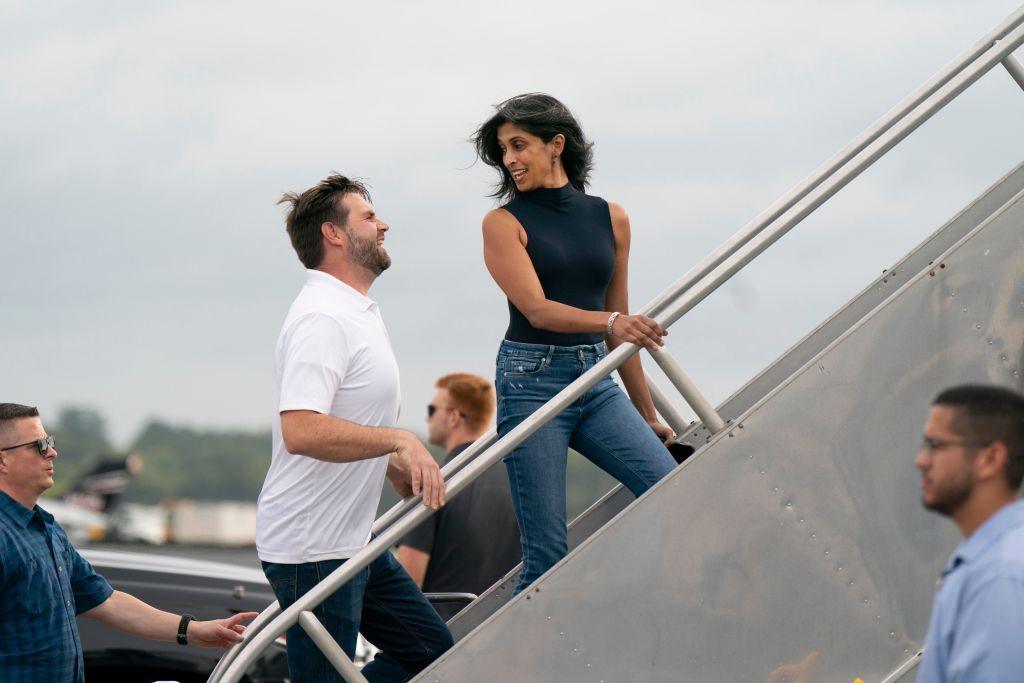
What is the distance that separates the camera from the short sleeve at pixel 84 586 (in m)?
4.73

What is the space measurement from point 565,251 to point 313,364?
2.88 ft

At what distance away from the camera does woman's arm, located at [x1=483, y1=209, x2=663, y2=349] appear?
391cm

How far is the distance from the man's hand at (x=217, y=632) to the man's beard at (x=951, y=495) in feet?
8.04

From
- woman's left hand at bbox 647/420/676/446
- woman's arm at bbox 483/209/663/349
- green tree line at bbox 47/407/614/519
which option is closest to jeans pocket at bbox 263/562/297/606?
woman's arm at bbox 483/209/663/349

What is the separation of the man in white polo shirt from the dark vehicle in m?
2.35

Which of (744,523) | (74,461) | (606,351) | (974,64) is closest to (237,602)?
(606,351)

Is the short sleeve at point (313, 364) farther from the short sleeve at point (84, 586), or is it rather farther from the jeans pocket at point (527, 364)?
the short sleeve at point (84, 586)

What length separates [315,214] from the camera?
423cm

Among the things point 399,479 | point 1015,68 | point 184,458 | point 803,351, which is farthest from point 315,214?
point 184,458

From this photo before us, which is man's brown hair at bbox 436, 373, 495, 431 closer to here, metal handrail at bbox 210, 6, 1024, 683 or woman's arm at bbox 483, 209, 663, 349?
metal handrail at bbox 210, 6, 1024, 683

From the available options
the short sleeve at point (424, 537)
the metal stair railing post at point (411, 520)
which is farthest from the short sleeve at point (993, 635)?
the short sleeve at point (424, 537)

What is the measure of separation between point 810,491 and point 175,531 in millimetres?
61975

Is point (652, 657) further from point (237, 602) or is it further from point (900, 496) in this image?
point (237, 602)

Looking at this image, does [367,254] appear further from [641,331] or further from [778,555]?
[778,555]
